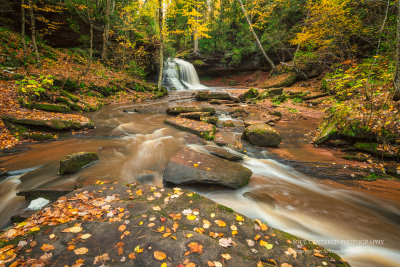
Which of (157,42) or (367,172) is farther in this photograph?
(157,42)

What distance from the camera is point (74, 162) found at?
3584 mm

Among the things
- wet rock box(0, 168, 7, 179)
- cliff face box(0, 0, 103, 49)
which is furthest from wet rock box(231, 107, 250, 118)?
cliff face box(0, 0, 103, 49)

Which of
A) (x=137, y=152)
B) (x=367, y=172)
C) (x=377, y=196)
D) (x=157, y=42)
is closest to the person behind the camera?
(x=377, y=196)

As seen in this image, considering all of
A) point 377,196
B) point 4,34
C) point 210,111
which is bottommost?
point 377,196

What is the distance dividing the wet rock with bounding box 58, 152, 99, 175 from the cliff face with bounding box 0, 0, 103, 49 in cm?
1197

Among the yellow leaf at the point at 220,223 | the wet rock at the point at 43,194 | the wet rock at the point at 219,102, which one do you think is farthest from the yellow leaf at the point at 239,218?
the wet rock at the point at 219,102

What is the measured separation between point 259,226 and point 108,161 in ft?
12.3

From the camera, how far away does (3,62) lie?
790 centimetres

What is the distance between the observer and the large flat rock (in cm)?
168

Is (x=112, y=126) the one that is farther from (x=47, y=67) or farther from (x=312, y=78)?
(x=312, y=78)

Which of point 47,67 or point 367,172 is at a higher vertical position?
point 47,67

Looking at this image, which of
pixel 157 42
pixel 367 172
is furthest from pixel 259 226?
pixel 157 42

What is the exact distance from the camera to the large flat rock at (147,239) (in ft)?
5.50

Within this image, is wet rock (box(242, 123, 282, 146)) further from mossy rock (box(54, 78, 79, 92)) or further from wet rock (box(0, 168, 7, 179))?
mossy rock (box(54, 78, 79, 92))
